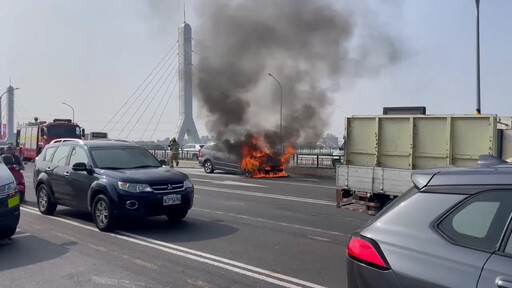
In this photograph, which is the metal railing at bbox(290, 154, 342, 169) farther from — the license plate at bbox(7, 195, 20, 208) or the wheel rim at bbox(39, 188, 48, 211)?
the license plate at bbox(7, 195, 20, 208)

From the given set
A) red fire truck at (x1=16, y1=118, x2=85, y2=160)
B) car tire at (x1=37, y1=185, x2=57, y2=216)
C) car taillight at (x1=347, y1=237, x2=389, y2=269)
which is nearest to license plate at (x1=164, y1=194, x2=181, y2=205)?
car tire at (x1=37, y1=185, x2=57, y2=216)

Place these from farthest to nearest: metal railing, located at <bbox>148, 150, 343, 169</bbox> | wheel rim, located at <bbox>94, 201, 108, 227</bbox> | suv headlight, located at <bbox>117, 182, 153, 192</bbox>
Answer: metal railing, located at <bbox>148, 150, 343, 169</bbox> < wheel rim, located at <bbox>94, 201, 108, 227</bbox> < suv headlight, located at <bbox>117, 182, 153, 192</bbox>

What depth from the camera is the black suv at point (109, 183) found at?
292 inches

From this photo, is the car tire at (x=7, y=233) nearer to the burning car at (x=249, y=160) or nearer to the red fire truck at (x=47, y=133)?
the burning car at (x=249, y=160)

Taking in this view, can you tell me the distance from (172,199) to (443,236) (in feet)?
Result: 19.2

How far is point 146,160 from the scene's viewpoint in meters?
8.71

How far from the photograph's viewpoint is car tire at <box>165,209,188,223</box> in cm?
819

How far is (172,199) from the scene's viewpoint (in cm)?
770

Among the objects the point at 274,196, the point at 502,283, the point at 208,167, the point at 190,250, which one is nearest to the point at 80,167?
the point at 190,250

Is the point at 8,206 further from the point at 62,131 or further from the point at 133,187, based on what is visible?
the point at 62,131

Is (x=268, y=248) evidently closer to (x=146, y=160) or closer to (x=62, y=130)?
(x=146, y=160)

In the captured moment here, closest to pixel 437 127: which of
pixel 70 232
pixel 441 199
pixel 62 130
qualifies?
pixel 441 199

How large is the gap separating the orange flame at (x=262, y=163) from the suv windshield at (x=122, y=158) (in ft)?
36.3

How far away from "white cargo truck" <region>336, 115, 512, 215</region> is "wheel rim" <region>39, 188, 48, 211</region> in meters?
5.90
